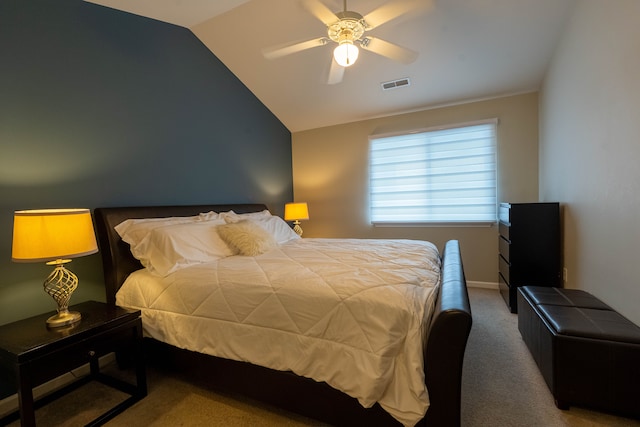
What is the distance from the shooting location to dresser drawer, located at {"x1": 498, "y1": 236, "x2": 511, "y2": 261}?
301cm

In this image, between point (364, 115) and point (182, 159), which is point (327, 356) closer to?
point (182, 159)

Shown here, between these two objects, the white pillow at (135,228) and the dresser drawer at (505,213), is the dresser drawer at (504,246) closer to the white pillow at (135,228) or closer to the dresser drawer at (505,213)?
the dresser drawer at (505,213)

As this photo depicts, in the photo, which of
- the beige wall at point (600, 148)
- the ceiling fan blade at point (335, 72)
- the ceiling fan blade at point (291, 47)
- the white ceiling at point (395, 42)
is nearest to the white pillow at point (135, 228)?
the ceiling fan blade at point (291, 47)

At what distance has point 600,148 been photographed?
2053mm

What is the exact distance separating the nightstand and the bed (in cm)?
17

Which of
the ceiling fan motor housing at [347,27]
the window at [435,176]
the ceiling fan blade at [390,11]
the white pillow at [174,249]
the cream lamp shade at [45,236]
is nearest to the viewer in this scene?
the cream lamp shade at [45,236]

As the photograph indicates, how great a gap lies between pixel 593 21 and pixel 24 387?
13.4ft

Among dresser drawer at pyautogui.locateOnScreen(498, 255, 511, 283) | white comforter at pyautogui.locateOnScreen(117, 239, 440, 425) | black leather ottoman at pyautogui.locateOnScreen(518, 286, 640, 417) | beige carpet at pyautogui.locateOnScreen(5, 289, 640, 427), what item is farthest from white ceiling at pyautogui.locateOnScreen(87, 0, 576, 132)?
beige carpet at pyautogui.locateOnScreen(5, 289, 640, 427)

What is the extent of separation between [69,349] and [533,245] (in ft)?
12.0

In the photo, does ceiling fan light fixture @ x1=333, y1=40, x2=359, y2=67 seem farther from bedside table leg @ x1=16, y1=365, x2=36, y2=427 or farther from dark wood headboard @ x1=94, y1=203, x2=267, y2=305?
bedside table leg @ x1=16, y1=365, x2=36, y2=427

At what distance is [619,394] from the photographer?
4.88 ft

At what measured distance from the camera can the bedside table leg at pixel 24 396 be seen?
1.32 meters

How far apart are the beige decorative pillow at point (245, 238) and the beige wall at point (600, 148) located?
98.9 inches

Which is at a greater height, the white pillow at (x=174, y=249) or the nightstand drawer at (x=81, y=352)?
the white pillow at (x=174, y=249)
